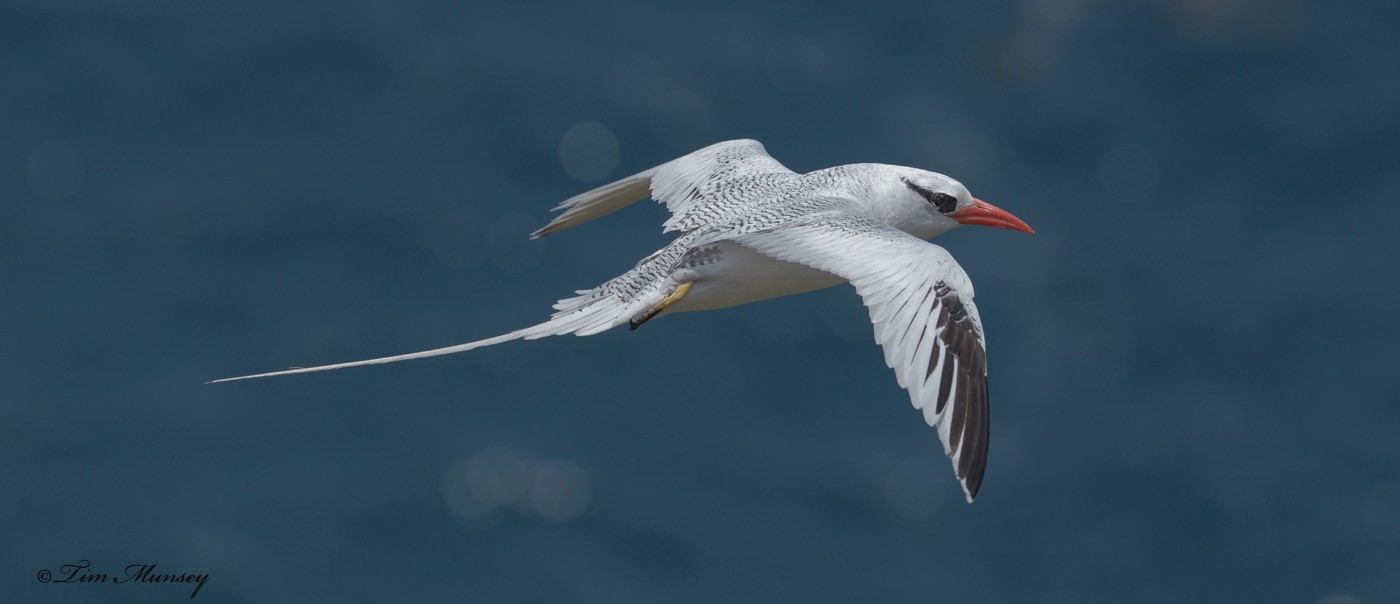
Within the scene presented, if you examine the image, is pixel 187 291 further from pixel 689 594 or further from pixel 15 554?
pixel 689 594

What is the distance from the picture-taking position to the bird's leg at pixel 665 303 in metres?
12.8

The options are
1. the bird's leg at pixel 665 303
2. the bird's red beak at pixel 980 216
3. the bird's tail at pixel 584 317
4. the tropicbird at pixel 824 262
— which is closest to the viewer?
the tropicbird at pixel 824 262

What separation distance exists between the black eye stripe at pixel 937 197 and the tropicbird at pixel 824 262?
11mm

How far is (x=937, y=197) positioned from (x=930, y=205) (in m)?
0.09

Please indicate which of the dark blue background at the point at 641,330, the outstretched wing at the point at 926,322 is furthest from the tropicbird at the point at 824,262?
the dark blue background at the point at 641,330

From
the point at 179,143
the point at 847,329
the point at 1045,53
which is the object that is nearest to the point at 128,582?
the point at 179,143

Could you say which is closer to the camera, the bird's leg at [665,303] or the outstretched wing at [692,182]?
the bird's leg at [665,303]

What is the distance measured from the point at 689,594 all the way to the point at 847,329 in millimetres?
5810

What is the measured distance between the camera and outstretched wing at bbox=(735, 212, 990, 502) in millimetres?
11086

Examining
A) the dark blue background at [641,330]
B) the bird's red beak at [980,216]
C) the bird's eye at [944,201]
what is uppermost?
the bird's eye at [944,201]

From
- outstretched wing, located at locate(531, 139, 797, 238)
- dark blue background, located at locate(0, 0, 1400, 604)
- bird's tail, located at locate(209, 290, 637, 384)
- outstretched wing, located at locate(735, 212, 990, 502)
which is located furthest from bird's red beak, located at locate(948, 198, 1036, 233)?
dark blue background, located at locate(0, 0, 1400, 604)

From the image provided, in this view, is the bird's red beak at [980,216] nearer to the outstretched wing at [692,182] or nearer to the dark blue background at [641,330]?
the outstretched wing at [692,182]

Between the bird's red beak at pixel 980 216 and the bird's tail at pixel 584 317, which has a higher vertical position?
the bird's red beak at pixel 980 216

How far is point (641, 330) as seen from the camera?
33.5 m
